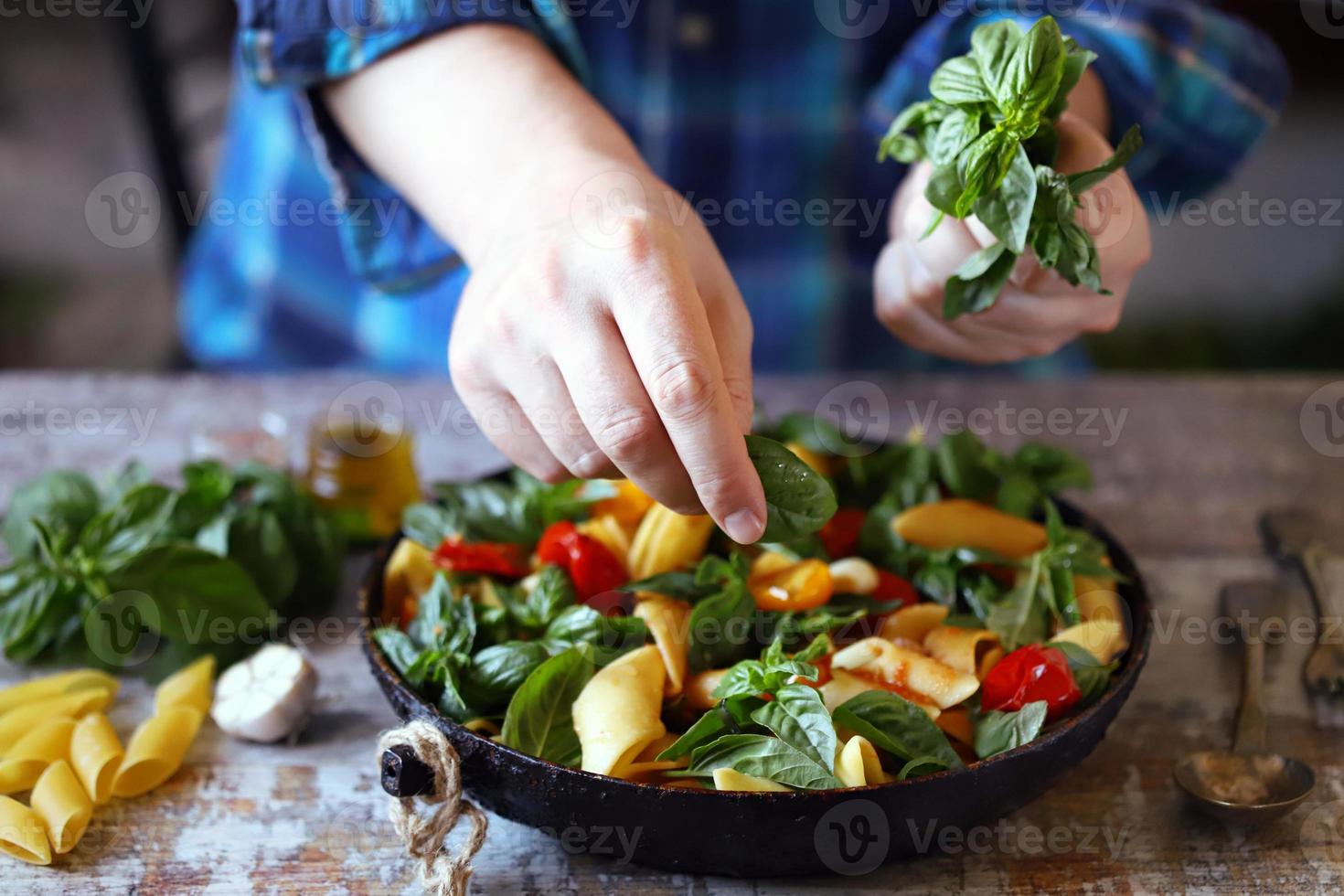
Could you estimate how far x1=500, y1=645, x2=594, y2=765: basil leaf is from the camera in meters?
0.73

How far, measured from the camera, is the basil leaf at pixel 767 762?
672mm

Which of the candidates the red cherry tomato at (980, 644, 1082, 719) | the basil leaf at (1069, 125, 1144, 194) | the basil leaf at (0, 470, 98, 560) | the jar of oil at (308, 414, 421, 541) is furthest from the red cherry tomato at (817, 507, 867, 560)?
the basil leaf at (0, 470, 98, 560)

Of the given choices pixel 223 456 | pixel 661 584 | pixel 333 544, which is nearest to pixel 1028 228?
pixel 661 584

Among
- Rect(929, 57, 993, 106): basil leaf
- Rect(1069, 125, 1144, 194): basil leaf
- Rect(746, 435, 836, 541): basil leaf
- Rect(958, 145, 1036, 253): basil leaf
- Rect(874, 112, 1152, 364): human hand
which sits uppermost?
Rect(929, 57, 993, 106): basil leaf

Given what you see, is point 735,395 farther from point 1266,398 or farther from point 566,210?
point 1266,398

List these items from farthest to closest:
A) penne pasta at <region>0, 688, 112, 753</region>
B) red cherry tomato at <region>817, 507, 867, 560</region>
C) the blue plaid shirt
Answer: the blue plaid shirt < red cherry tomato at <region>817, 507, 867, 560</region> < penne pasta at <region>0, 688, 112, 753</region>

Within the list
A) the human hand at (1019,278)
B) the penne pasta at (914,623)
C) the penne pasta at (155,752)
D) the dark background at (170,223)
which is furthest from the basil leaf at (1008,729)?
the dark background at (170,223)

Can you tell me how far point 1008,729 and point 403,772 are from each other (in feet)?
1.28

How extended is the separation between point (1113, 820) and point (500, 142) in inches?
26.7

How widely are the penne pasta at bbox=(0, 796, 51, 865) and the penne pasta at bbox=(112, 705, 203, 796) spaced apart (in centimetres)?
6

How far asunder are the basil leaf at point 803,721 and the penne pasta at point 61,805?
0.48 metres

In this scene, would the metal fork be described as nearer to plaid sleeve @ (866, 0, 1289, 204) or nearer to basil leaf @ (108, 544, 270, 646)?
plaid sleeve @ (866, 0, 1289, 204)

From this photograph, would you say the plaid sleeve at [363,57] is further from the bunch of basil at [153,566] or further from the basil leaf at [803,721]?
the basil leaf at [803,721]

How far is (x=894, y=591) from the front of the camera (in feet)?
2.95
